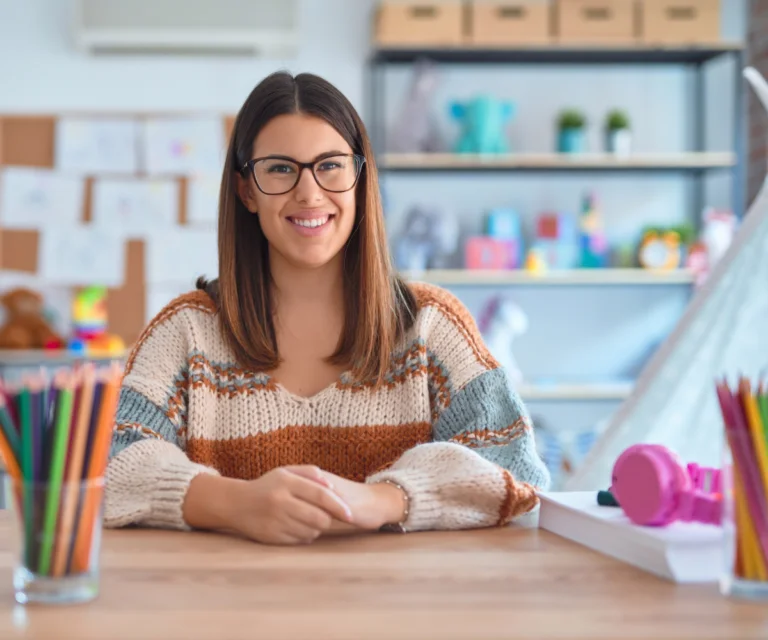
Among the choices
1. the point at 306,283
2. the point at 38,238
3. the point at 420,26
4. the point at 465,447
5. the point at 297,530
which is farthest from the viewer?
the point at 38,238

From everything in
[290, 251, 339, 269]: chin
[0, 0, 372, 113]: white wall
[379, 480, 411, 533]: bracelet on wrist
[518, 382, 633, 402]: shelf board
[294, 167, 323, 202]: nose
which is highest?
[0, 0, 372, 113]: white wall

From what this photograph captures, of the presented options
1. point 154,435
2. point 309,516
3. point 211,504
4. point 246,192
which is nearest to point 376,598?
point 309,516

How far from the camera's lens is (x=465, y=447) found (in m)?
1.15

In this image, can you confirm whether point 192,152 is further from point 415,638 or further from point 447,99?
point 415,638

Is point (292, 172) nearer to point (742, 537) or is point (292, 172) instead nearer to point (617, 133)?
point (742, 537)

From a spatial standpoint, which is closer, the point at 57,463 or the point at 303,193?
the point at 57,463

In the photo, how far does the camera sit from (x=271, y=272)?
1444 mm

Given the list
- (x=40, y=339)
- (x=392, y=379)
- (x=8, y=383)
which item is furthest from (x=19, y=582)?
(x=40, y=339)

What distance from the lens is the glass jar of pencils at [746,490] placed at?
2.35 feet

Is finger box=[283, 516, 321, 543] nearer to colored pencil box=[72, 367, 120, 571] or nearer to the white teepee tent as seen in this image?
colored pencil box=[72, 367, 120, 571]

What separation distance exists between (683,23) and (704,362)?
1681 mm

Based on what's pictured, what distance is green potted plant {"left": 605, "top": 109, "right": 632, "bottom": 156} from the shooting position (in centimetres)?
356

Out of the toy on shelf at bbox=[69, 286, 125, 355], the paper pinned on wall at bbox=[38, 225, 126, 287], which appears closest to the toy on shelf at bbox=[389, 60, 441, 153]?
the paper pinned on wall at bbox=[38, 225, 126, 287]

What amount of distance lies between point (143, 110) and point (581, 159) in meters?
1.62
